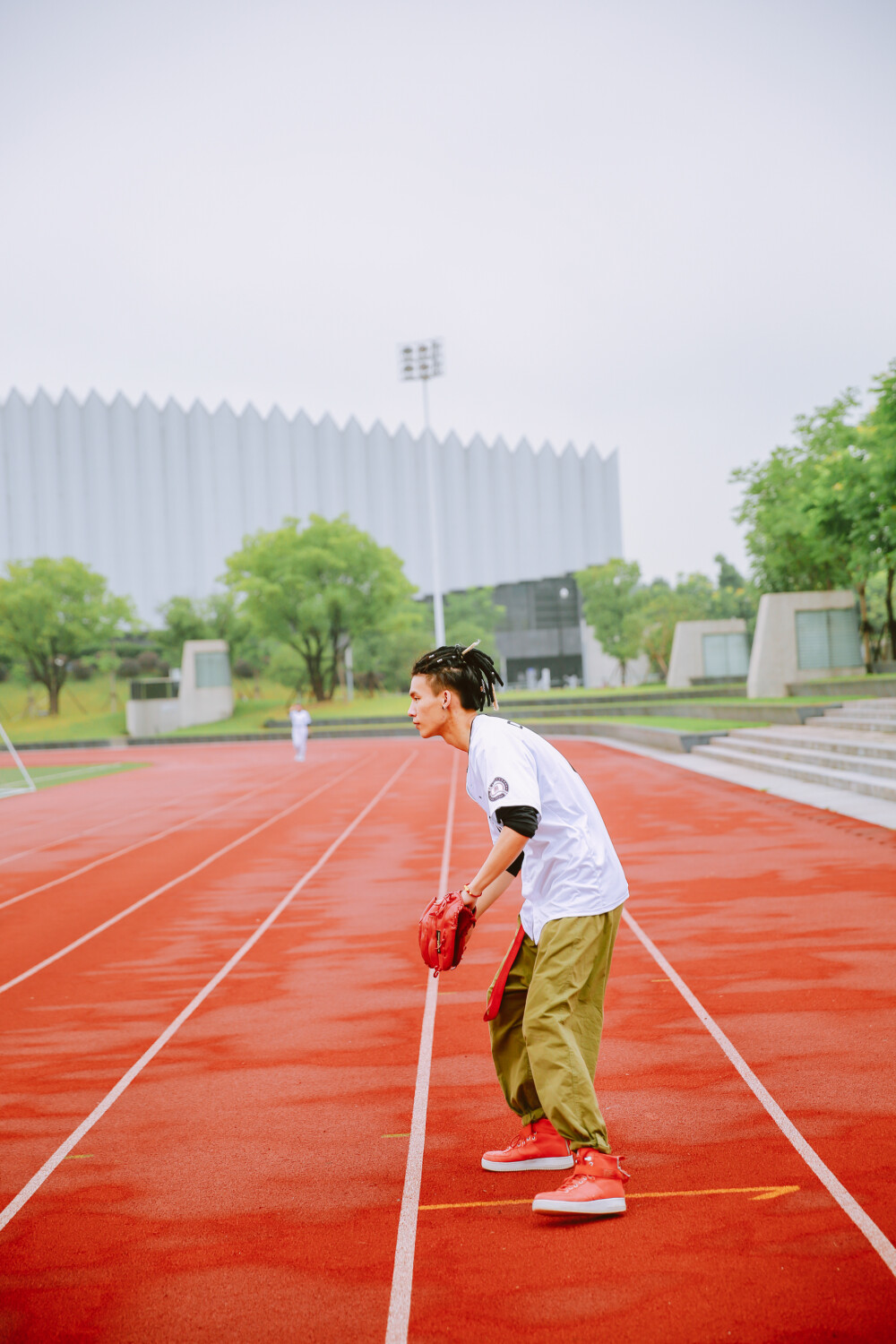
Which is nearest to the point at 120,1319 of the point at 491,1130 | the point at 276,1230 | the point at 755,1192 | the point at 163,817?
the point at 276,1230

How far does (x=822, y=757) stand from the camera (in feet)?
52.3

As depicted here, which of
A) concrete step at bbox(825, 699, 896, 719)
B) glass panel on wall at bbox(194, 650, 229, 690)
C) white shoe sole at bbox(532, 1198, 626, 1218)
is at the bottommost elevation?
white shoe sole at bbox(532, 1198, 626, 1218)

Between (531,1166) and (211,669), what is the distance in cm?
5106

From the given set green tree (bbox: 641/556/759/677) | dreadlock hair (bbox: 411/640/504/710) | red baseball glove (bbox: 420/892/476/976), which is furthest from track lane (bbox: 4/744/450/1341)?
green tree (bbox: 641/556/759/677)

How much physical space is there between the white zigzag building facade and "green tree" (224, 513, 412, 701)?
25.0 metres

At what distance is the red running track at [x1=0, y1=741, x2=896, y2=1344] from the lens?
2.78 metres

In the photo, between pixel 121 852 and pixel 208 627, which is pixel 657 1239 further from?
pixel 208 627

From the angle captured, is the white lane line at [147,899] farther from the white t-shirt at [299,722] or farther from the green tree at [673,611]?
the green tree at [673,611]

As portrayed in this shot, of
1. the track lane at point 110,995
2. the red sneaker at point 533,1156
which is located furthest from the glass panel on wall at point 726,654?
the red sneaker at point 533,1156

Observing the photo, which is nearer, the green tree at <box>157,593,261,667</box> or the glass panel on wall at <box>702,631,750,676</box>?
the glass panel on wall at <box>702,631,750,676</box>

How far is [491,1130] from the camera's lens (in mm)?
3941

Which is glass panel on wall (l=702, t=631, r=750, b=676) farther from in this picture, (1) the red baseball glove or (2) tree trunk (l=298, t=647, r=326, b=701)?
(1) the red baseball glove

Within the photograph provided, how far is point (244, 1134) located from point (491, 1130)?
3.03 ft

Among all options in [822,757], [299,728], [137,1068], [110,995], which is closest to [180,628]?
[299,728]
